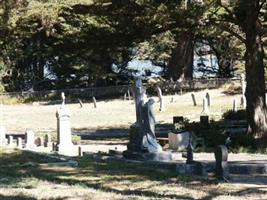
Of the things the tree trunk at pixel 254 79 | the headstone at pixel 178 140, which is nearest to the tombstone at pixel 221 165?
the headstone at pixel 178 140

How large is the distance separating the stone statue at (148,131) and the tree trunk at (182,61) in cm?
3452

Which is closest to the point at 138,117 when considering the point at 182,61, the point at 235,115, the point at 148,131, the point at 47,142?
the point at 148,131

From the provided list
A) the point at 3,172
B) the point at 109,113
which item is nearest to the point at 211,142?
the point at 3,172

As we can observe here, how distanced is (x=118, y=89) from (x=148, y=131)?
3594 centimetres

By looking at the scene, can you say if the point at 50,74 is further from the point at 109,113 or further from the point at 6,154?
the point at 6,154

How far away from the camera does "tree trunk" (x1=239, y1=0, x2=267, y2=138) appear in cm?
2298

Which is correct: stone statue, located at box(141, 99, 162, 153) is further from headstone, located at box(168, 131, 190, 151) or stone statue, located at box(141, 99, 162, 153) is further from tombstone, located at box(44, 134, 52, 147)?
tombstone, located at box(44, 134, 52, 147)

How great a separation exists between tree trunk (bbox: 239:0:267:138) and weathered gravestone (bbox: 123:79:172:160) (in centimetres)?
613

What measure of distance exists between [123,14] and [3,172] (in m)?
12.6

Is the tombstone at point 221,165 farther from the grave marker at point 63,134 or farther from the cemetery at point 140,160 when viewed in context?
the grave marker at point 63,134

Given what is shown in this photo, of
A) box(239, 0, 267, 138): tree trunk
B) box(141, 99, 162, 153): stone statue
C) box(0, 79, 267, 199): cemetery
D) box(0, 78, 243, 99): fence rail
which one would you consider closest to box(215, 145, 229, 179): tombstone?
box(0, 79, 267, 199): cemetery

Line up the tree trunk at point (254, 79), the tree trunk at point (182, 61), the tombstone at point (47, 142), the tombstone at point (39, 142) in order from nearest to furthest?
1. the tree trunk at point (254, 79)
2. the tombstone at point (47, 142)
3. the tombstone at point (39, 142)
4. the tree trunk at point (182, 61)

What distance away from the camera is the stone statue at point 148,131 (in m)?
17.4

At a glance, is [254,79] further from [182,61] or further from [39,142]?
[182,61]
